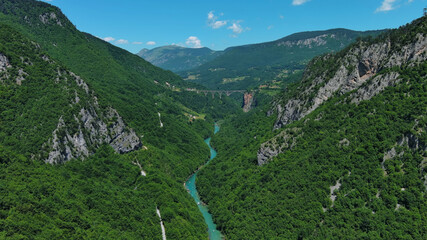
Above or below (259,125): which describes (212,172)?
below

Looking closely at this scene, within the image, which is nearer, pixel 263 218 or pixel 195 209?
pixel 263 218

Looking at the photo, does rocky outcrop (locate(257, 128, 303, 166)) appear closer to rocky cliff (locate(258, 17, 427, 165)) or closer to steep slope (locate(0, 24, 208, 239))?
rocky cliff (locate(258, 17, 427, 165))

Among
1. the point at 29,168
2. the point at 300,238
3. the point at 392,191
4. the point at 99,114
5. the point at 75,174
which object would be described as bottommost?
the point at 300,238

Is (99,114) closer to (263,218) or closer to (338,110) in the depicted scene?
(263,218)

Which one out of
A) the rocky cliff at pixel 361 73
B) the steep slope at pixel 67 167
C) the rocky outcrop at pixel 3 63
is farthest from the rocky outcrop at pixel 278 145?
the rocky outcrop at pixel 3 63

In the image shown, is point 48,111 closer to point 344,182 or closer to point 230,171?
point 230,171

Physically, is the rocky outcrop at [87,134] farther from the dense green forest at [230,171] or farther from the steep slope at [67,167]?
the dense green forest at [230,171]

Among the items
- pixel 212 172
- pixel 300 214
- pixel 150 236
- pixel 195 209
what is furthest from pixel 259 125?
pixel 150 236
